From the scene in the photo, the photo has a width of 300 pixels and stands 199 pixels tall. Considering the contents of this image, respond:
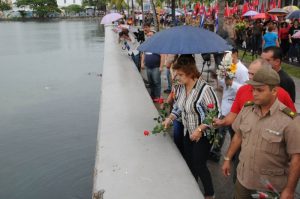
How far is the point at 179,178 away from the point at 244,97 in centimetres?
100

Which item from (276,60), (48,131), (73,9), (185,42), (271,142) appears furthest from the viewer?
(73,9)

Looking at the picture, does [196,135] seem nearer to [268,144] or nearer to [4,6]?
[268,144]

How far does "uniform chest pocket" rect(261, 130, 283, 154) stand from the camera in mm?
2898

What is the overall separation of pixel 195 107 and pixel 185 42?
0.86 metres

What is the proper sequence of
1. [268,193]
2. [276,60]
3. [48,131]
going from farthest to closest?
1. [48,131]
2. [276,60]
3. [268,193]

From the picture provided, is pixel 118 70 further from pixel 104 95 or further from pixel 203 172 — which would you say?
pixel 203 172

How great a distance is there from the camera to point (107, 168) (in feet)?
13.4

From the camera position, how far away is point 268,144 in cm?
294

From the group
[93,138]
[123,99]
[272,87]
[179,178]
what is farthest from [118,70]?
[272,87]

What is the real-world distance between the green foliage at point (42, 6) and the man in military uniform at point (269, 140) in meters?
112

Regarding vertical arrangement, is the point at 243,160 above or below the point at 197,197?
above

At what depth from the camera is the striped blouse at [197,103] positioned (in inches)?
159

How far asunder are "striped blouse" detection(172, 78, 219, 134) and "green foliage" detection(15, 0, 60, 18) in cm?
11118

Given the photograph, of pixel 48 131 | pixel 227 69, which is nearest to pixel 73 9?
pixel 48 131
